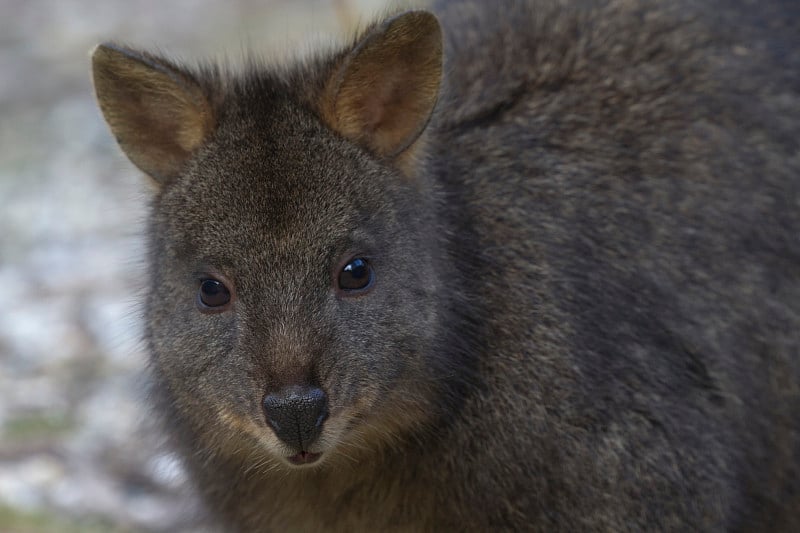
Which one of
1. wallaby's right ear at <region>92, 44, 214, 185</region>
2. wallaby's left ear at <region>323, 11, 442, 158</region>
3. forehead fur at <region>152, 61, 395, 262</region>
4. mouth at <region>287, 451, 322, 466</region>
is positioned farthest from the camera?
wallaby's right ear at <region>92, 44, 214, 185</region>

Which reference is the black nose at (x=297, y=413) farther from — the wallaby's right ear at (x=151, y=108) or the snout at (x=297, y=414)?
the wallaby's right ear at (x=151, y=108)

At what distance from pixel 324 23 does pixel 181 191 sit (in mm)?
7703

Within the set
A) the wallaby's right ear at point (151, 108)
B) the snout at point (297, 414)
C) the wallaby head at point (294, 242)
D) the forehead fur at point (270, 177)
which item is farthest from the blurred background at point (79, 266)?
the snout at point (297, 414)

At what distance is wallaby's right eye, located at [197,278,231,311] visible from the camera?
4.60m

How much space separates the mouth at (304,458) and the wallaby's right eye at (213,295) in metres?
0.60

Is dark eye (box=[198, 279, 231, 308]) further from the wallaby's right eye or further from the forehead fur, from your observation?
the forehead fur

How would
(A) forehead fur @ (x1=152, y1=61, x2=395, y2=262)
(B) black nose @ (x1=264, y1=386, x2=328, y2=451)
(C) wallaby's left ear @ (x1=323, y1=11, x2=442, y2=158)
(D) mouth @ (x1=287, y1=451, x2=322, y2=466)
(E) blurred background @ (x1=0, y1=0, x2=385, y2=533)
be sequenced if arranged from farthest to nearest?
(E) blurred background @ (x1=0, y1=0, x2=385, y2=533)
(C) wallaby's left ear @ (x1=323, y1=11, x2=442, y2=158)
(A) forehead fur @ (x1=152, y1=61, x2=395, y2=262)
(D) mouth @ (x1=287, y1=451, x2=322, y2=466)
(B) black nose @ (x1=264, y1=386, x2=328, y2=451)

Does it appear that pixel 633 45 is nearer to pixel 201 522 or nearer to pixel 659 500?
pixel 659 500

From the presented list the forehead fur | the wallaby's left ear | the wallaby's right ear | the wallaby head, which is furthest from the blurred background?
the wallaby's left ear

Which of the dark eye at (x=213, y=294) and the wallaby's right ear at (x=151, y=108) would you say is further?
the wallaby's right ear at (x=151, y=108)

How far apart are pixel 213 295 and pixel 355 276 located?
1.68 ft

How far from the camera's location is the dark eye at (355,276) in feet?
15.0

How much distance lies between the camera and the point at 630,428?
4.96m

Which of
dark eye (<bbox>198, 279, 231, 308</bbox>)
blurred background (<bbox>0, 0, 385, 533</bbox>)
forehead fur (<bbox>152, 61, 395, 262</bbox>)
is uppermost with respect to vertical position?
forehead fur (<bbox>152, 61, 395, 262</bbox>)
